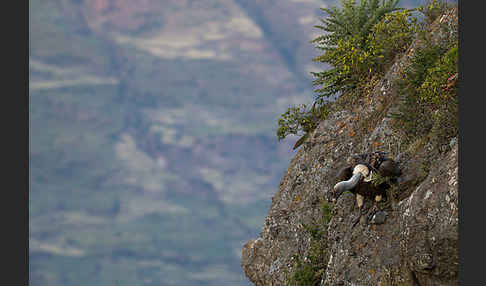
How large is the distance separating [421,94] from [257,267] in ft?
18.9

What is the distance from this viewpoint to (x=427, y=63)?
10.8 m

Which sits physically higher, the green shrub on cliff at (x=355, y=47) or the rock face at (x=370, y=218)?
the green shrub on cliff at (x=355, y=47)

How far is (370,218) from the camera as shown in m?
9.86

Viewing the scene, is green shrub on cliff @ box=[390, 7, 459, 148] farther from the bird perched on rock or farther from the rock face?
the bird perched on rock

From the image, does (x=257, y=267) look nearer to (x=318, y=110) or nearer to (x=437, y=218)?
(x=318, y=110)

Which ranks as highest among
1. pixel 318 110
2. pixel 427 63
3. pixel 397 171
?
pixel 318 110

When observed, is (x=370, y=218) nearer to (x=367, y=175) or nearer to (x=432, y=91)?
(x=367, y=175)

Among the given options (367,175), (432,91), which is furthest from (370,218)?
(432,91)

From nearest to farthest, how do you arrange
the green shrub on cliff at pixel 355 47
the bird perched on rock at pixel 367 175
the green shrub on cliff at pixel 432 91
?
1. the green shrub on cliff at pixel 432 91
2. the bird perched on rock at pixel 367 175
3. the green shrub on cliff at pixel 355 47

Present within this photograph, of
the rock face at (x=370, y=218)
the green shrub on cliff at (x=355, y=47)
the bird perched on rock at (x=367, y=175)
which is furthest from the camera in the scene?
the green shrub on cliff at (x=355, y=47)

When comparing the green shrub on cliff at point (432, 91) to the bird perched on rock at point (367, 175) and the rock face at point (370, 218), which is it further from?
the bird perched on rock at point (367, 175)

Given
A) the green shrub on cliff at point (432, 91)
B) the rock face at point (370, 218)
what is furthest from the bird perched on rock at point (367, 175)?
the green shrub on cliff at point (432, 91)

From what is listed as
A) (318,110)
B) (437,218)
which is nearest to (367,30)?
(318,110)

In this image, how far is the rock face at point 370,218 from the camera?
303 inches
